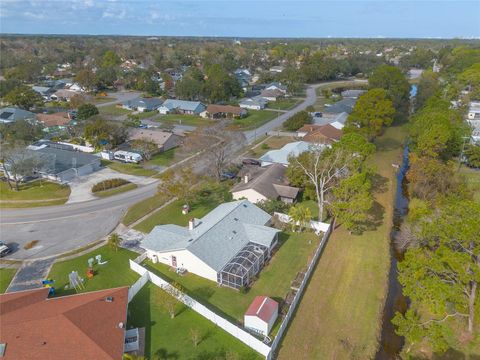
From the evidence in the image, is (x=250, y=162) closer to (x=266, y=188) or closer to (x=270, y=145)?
(x=270, y=145)

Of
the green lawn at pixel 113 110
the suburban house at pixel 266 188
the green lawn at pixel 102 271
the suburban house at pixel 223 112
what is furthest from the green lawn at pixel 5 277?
the green lawn at pixel 113 110

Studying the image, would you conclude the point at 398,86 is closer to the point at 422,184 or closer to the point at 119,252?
the point at 422,184

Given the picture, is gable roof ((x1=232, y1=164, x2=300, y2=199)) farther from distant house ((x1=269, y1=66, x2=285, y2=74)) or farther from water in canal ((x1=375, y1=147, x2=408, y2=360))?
distant house ((x1=269, y1=66, x2=285, y2=74))

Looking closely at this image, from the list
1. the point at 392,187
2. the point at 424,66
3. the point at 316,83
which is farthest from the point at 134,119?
the point at 424,66

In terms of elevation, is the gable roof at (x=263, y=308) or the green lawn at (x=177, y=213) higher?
the gable roof at (x=263, y=308)

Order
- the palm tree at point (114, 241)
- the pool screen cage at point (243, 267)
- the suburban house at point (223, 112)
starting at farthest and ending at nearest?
1. the suburban house at point (223, 112)
2. the palm tree at point (114, 241)
3. the pool screen cage at point (243, 267)

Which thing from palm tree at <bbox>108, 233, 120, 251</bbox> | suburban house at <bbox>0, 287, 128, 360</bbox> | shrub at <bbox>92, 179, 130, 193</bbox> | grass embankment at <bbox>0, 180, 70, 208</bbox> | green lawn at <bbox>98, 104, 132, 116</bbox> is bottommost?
green lawn at <bbox>98, 104, 132, 116</bbox>

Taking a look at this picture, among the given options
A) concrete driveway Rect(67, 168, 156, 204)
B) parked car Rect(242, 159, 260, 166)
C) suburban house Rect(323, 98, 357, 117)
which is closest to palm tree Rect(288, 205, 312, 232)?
parked car Rect(242, 159, 260, 166)

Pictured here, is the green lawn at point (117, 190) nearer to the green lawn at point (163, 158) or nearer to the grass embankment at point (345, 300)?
the green lawn at point (163, 158)
